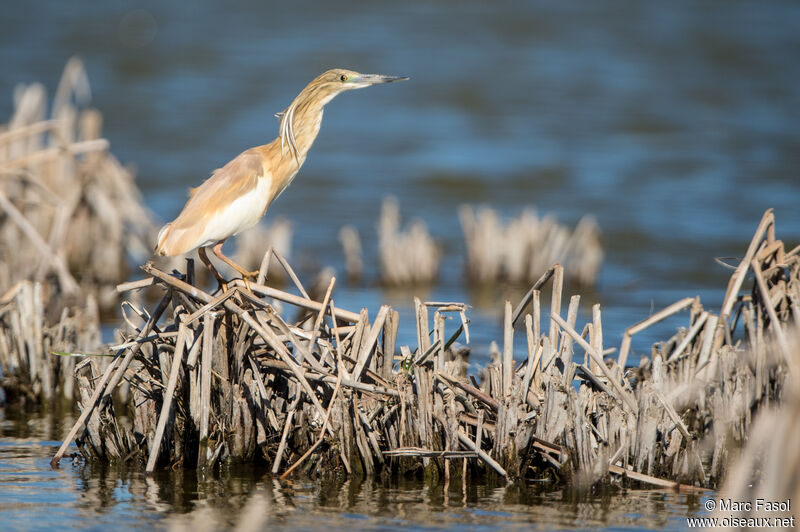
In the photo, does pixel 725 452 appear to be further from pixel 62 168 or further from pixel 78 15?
pixel 78 15

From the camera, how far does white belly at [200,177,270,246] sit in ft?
16.6

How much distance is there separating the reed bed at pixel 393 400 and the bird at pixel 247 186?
0.30 metres

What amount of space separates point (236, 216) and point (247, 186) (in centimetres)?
20

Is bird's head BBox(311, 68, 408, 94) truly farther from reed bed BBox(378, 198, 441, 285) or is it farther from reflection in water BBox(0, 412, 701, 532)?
reed bed BBox(378, 198, 441, 285)

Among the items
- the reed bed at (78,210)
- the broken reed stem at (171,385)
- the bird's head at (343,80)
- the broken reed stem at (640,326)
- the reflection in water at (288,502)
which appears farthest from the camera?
the reed bed at (78,210)

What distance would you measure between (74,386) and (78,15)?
86.2 feet

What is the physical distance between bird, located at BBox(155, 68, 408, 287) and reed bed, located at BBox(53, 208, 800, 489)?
30 cm

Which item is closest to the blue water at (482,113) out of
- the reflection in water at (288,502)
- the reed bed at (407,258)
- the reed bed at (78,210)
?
the reed bed at (407,258)

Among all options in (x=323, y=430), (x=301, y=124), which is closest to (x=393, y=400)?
(x=323, y=430)

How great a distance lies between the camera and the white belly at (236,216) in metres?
5.07

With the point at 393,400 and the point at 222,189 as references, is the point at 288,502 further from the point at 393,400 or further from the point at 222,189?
the point at 222,189

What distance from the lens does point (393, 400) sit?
4.75 m

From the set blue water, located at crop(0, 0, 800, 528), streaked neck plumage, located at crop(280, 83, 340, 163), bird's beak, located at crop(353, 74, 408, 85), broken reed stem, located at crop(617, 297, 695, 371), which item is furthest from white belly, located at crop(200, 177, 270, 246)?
broken reed stem, located at crop(617, 297, 695, 371)

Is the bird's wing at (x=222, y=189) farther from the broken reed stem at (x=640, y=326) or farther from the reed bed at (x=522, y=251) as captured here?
the reed bed at (x=522, y=251)
